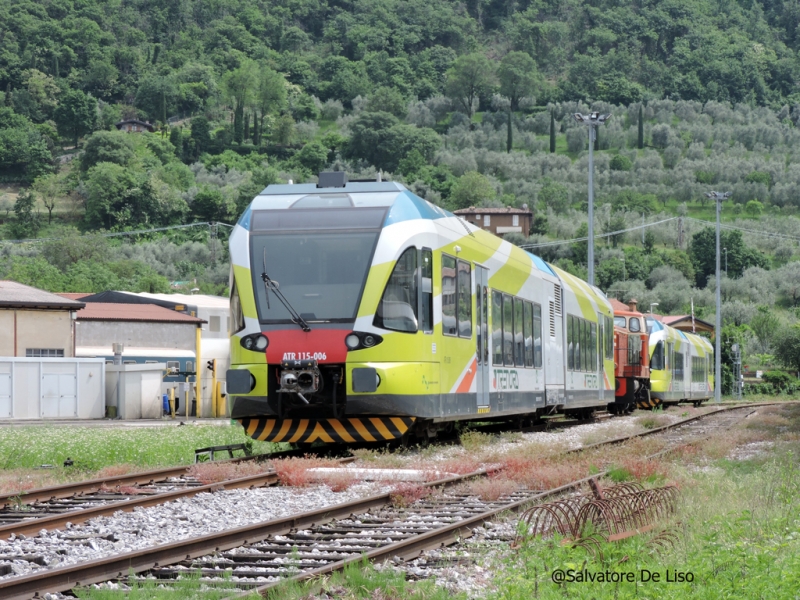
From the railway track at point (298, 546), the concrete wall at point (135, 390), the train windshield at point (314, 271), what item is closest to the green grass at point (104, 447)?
the train windshield at point (314, 271)

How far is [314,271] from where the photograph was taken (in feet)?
49.1

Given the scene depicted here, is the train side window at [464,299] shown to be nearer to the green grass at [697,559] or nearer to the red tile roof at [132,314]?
the green grass at [697,559]

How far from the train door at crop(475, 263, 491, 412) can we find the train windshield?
3.49 m

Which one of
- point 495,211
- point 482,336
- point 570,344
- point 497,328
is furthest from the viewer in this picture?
point 495,211

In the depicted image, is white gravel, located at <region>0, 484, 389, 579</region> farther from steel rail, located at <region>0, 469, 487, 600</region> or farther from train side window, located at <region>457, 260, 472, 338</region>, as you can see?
train side window, located at <region>457, 260, 472, 338</region>

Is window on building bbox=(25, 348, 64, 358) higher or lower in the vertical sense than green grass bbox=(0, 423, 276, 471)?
higher

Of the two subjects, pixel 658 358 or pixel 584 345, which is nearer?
pixel 584 345

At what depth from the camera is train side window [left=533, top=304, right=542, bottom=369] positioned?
867 inches

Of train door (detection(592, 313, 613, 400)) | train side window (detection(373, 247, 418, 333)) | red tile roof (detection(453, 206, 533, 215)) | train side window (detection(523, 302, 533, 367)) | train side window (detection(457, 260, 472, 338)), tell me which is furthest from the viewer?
red tile roof (detection(453, 206, 533, 215))

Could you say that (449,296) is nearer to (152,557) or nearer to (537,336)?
(537,336)

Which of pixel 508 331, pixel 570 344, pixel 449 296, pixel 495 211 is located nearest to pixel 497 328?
pixel 508 331

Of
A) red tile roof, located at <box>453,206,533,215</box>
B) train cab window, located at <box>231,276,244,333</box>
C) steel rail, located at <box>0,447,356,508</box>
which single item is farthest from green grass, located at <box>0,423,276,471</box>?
red tile roof, located at <box>453,206,533,215</box>

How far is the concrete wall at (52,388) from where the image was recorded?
35500 millimetres

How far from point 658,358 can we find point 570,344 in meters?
16.4
